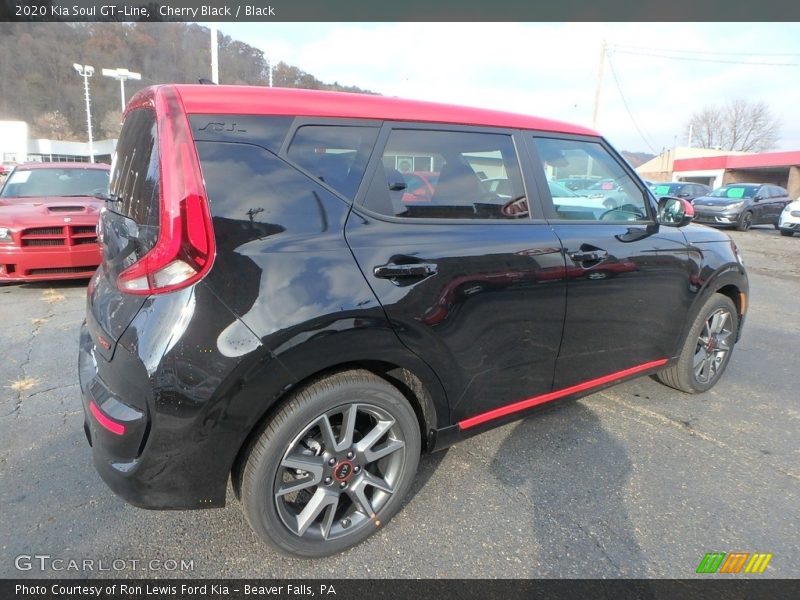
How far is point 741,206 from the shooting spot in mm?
17125

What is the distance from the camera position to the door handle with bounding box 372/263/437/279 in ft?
6.39

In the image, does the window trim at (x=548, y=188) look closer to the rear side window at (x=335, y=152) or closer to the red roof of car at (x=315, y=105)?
the red roof of car at (x=315, y=105)

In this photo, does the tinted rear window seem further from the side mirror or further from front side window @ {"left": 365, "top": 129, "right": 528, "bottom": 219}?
the side mirror

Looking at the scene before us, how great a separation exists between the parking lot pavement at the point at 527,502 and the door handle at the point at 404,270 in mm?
1165

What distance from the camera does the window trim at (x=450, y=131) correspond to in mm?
2012

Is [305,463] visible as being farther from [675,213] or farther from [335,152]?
[675,213]

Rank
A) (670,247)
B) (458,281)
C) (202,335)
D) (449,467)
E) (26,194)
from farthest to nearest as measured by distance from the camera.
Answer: (26,194)
(670,247)
(449,467)
(458,281)
(202,335)

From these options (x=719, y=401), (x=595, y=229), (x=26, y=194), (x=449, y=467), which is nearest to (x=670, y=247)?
(x=595, y=229)

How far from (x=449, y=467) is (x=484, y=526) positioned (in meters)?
0.47

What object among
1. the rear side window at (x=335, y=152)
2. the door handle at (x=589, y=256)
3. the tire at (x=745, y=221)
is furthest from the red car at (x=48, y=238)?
the tire at (x=745, y=221)

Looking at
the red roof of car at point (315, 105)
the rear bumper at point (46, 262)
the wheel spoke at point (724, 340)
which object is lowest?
the rear bumper at point (46, 262)

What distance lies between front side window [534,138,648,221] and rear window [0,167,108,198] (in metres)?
6.29

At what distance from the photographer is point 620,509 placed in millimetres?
2414

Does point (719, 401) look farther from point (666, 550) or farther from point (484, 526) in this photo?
point (484, 526)
